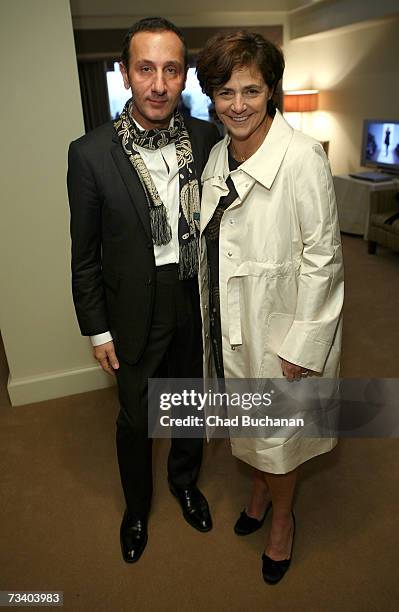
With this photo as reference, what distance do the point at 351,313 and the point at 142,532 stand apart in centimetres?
219

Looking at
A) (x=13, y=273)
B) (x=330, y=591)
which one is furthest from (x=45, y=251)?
(x=330, y=591)

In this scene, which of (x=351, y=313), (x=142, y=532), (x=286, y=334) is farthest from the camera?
(x=351, y=313)

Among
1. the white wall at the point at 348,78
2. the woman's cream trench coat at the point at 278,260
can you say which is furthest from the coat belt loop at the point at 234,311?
the white wall at the point at 348,78

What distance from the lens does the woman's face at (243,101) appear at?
4.01 feet

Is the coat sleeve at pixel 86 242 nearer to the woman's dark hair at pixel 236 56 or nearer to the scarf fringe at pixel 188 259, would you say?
the scarf fringe at pixel 188 259

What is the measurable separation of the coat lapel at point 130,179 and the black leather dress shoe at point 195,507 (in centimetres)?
106

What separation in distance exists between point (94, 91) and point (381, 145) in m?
3.72

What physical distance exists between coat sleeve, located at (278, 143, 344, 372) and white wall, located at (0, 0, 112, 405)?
1351 millimetres

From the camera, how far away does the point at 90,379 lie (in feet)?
8.85

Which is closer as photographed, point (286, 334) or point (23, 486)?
point (286, 334)

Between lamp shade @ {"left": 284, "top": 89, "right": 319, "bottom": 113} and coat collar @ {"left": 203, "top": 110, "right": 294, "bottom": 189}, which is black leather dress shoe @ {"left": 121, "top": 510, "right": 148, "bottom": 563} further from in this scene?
lamp shade @ {"left": 284, "top": 89, "right": 319, "bottom": 113}

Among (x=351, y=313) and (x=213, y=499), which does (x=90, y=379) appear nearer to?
(x=213, y=499)

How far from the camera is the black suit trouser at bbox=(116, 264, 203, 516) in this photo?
5.06ft

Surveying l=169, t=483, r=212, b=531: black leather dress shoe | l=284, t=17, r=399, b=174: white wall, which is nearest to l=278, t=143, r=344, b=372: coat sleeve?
l=169, t=483, r=212, b=531: black leather dress shoe
